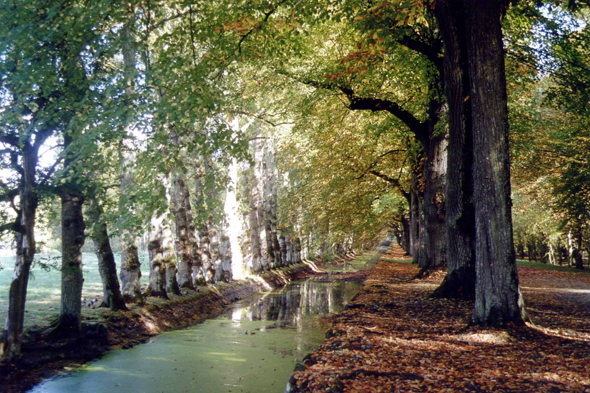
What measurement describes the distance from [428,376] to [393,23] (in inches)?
282

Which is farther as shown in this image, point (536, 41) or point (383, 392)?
point (536, 41)

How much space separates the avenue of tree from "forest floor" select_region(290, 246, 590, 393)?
0.79 m

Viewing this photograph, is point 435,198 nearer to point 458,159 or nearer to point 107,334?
point 458,159

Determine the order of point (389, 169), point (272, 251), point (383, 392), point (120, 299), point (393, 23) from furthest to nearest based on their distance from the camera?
point (272, 251) < point (389, 169) < point (120, 299) < point (393, 23) < point (383, 392)

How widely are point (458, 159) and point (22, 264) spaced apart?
896 centimetres

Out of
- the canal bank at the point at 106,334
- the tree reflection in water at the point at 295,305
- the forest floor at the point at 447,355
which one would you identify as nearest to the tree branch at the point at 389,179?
the tree reflection in water at the point at 295,305

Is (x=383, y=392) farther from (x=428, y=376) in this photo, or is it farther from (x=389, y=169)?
(x=389, y=169)

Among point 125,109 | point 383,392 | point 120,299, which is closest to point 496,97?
point 383,392

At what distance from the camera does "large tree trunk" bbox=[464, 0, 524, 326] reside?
284 inches

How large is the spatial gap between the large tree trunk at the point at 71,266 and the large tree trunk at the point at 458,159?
822 centimetres

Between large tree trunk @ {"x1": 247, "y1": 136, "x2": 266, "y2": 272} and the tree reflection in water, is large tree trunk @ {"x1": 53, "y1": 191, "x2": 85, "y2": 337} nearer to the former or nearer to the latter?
the tree reflection in water

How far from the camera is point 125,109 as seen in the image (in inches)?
243

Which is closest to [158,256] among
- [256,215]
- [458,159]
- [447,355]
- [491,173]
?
[458,159]

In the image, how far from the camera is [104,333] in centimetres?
993
